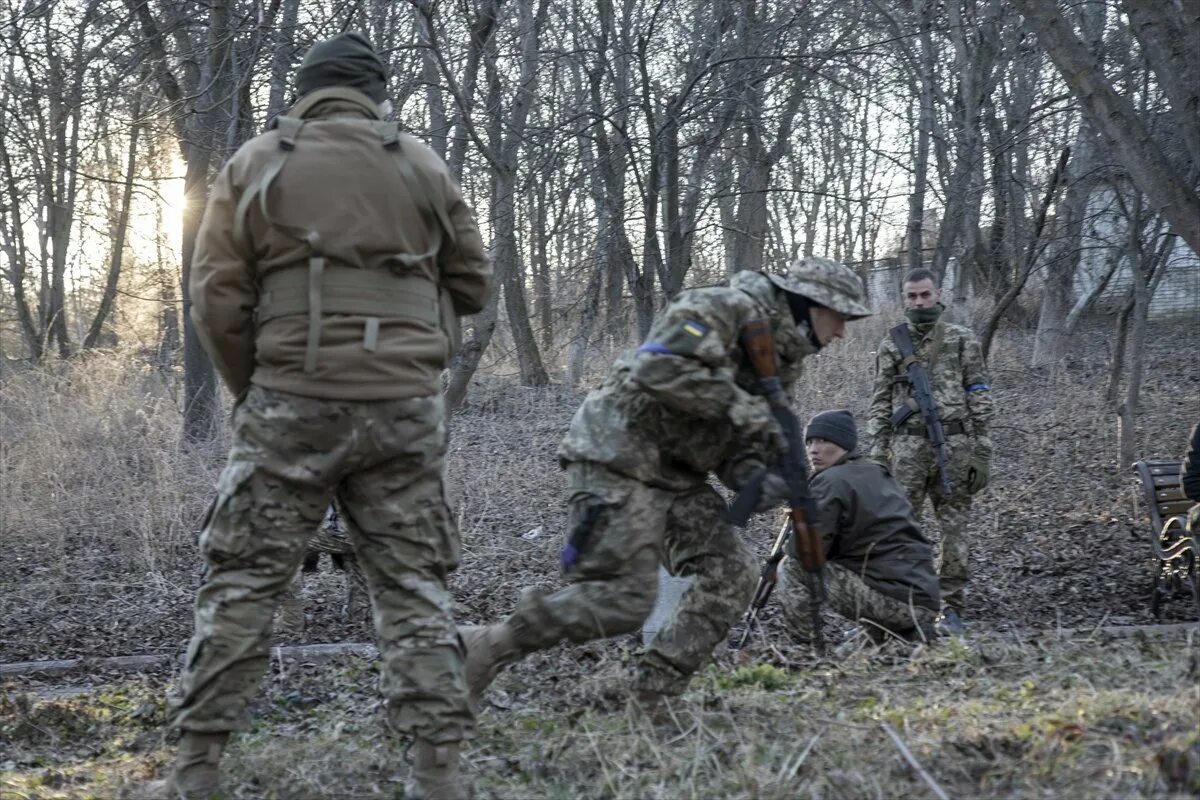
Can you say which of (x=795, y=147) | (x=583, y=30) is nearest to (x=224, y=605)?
(x=583, y=30)

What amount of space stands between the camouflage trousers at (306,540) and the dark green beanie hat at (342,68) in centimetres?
104

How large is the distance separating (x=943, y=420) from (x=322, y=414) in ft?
16.7

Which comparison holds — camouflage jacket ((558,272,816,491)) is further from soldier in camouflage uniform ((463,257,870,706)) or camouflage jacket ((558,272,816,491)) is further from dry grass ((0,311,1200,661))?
dry grass ((0,311,1200,661))

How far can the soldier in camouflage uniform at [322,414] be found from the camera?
374 cm

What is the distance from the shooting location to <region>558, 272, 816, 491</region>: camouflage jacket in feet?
14.0

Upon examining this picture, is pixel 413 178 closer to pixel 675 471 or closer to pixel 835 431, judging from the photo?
pixel 675 471

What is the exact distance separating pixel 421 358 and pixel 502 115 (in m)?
5.58

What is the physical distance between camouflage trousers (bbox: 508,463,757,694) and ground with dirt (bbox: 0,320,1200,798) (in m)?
0.28

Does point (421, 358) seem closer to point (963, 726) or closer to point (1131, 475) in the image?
point (963, 726)

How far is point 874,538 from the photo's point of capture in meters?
6.21

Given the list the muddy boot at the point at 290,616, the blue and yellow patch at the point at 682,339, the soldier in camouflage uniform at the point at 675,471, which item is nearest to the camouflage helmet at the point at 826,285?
the soldier in camouflage uniform at the point at 675,471

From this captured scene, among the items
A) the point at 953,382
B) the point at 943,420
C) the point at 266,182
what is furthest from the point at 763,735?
the point at 953,382

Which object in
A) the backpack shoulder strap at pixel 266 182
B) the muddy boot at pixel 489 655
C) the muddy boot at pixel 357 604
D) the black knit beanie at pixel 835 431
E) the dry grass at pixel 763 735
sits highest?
the backpack shoulder strap at pixel 266 182

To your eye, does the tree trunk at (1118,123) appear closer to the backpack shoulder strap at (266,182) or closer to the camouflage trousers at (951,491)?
the camouflage trousers at (951,491)
